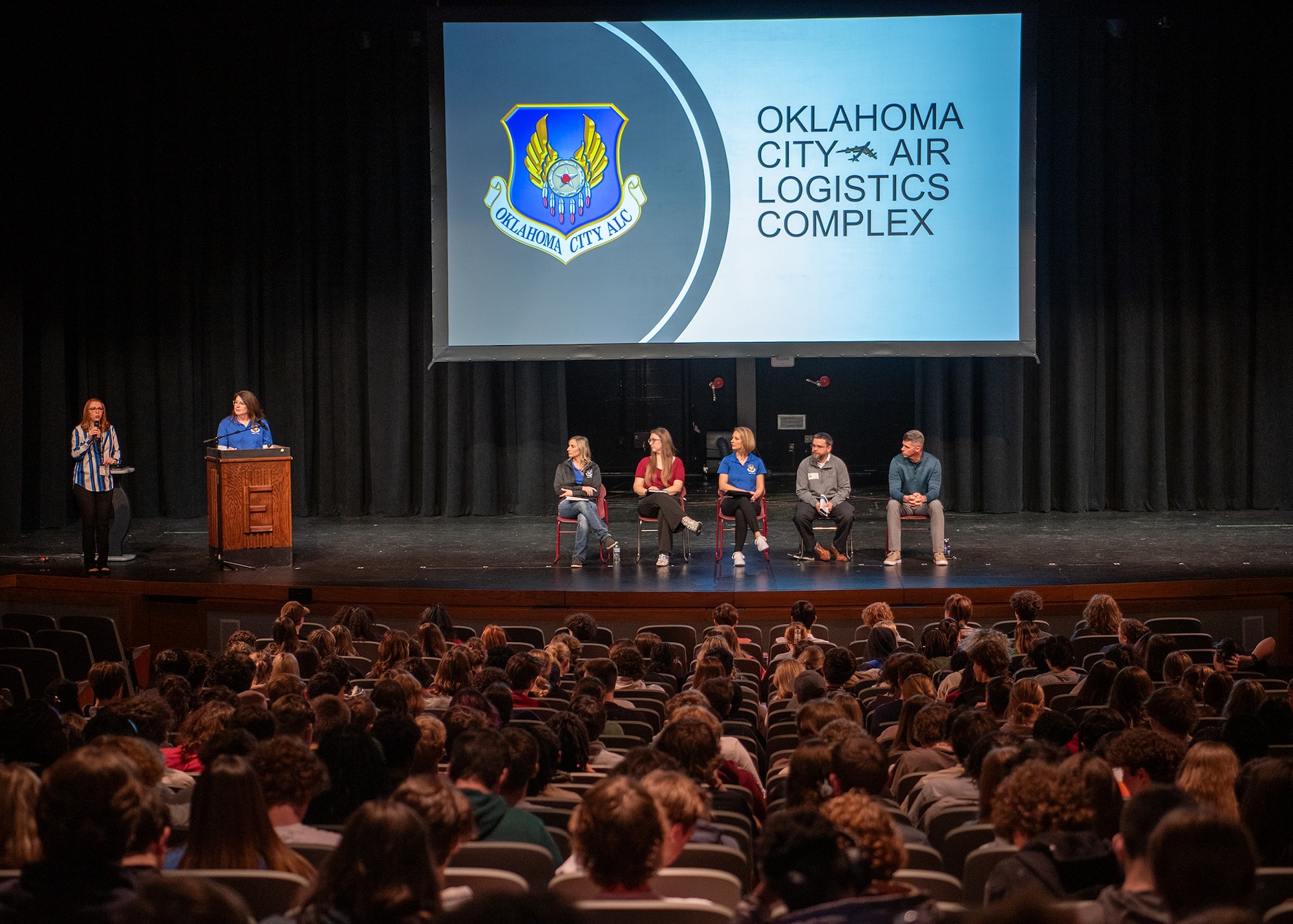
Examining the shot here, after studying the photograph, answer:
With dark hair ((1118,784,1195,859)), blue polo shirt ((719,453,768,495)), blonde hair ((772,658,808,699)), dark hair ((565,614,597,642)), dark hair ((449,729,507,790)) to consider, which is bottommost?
blonde hair ((772,658,808,699))

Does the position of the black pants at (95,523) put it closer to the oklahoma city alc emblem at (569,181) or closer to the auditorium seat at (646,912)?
the oklahoma city alc emblem at (569,181)

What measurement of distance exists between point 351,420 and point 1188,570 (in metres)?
6.93

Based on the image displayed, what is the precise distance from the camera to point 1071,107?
1061 centimetres

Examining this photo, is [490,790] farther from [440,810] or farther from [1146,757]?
[1146,757]

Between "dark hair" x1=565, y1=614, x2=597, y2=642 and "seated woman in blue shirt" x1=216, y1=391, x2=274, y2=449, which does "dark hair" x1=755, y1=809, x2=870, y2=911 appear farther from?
"seated woman in blue shirt" x1=216, y1=391, x2=274, y2=449

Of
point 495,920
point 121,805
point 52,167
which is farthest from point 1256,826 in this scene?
point 52,167

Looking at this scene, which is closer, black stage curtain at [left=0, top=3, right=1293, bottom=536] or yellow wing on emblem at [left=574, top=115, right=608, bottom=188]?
yellow wing on emblem at [left=574, top=115, right=608, bottom=188]

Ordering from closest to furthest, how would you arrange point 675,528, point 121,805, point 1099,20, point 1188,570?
point 121,805, point 1188,570, point 675,528, point 1099,20

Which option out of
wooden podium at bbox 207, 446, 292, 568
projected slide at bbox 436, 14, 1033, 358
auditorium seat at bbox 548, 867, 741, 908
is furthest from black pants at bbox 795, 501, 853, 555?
auditorium seat at bbox 548, 867, 741, 908

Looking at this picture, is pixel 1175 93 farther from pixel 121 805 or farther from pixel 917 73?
A: pixel 121 805

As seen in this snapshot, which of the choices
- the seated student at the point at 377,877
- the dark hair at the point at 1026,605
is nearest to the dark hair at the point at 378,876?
the seated student at the point at 377,877

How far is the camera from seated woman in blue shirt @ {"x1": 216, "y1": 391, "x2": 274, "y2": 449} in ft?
27.5

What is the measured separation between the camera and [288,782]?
2.76 meters

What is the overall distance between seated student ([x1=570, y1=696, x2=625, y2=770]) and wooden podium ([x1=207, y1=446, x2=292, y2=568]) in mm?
4674
